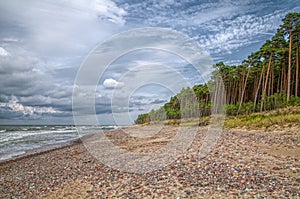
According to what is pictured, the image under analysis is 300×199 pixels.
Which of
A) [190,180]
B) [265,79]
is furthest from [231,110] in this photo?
[190,180]

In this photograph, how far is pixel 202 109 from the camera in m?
63.3

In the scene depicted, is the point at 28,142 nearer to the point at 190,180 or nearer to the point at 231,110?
the point at 190,180

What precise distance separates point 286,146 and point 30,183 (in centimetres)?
1490

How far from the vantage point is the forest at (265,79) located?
36.6 metres

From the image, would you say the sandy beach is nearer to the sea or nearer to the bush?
the sea

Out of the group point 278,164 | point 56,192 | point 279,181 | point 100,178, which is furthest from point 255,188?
point 56,192

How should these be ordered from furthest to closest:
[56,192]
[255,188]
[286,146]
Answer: [286,146]
[56,192]
[255,188]

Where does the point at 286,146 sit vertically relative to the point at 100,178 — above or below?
above

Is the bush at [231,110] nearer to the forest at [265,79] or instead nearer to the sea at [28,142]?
the forest at [265,79]

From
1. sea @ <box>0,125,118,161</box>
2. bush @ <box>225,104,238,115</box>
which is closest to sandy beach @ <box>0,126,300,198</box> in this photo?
sea @ <box>0,125,118,161</box>

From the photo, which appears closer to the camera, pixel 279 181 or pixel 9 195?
pixel 279 181

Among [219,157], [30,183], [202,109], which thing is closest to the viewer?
[219,157]

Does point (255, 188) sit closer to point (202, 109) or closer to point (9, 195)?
point (9, 195)

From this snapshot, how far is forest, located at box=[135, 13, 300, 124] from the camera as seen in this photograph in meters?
36.6
